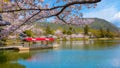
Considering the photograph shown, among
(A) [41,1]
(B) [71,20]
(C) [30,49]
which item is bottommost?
(C) [30,49]

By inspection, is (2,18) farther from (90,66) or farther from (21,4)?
(90,66)

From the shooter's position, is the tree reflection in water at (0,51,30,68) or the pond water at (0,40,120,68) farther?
the pond water at (0,40,120,68)

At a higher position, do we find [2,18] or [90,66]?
[2,18]

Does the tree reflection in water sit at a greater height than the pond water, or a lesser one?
greater

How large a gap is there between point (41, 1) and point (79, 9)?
3.81 ft

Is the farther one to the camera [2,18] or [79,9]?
[2,18]

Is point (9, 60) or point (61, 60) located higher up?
point (9, 60)

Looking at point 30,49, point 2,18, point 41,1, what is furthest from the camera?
point 30,49

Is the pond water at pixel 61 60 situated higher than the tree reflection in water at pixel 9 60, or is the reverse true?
the tree reflection in water at pixel 9 60

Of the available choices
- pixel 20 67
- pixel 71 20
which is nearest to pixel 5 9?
pixel 71 20

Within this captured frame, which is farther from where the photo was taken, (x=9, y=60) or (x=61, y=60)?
(x=61, y=60)

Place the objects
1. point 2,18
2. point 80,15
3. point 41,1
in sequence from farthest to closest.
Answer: point 2,18, point 80,15, point 41,1

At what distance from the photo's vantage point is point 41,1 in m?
7.06

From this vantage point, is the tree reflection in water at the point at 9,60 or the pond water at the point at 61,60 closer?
the tree reflection in water at the point at 9,60
